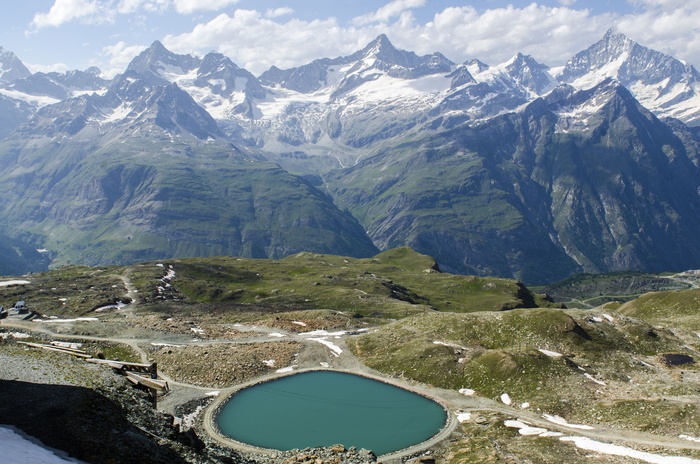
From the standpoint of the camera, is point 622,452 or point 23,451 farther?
point 622,452

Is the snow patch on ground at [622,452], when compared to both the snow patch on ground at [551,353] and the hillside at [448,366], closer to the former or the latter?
the hillside at [448,366]

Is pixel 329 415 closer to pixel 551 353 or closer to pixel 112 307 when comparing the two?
pixel 551 353

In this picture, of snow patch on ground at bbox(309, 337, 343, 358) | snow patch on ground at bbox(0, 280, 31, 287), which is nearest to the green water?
snow patch on ground at bbox(309, 337, 343, 358)

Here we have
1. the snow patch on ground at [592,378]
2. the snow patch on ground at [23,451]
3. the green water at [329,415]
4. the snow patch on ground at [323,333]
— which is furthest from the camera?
the snow patch on ground at [323,333]

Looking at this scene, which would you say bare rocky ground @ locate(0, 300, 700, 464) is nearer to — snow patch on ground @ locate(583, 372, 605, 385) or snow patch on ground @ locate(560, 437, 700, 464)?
snow patch on ground @ locate(560, 437, 700, 464)

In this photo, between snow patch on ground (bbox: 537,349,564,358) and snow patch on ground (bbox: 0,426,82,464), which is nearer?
snow patch on ground (bbox: 0,426,82,464)

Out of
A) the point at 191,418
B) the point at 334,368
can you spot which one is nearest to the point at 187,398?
the point at 191,418

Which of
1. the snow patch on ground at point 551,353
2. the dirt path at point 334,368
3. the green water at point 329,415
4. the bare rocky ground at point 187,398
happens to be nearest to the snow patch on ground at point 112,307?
the bare rocky ground at point 187,398

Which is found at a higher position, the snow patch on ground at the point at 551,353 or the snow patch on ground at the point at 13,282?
the snow patch on ground at the point at 551,353
